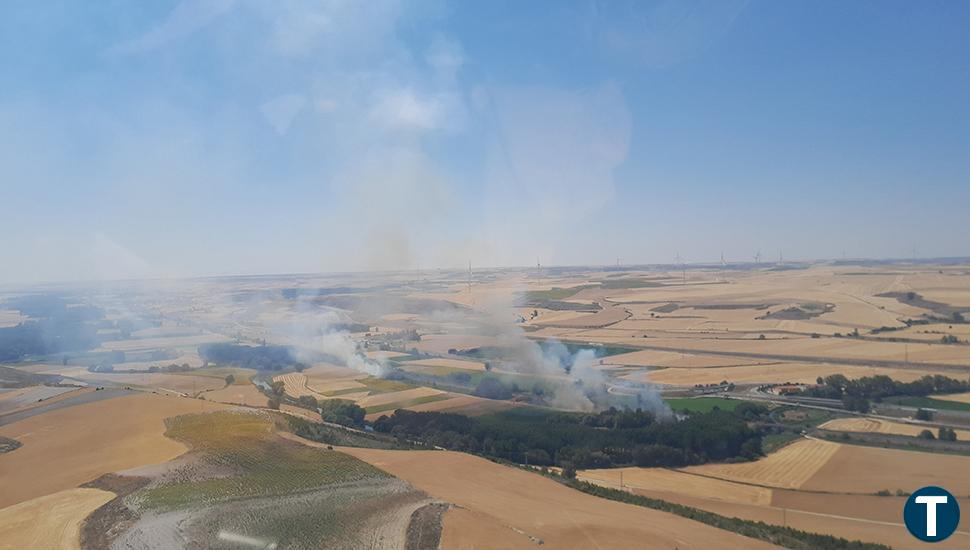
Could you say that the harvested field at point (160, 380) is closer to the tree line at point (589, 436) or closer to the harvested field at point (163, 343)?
the harvested field at point (163, 343)

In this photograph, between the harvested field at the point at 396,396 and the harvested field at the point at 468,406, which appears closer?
the harvested field at the point at 468,406

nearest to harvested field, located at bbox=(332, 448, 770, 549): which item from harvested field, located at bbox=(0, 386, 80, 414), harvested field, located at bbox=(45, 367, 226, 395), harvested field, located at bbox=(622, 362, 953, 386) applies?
harvested field, located at bbox=(0, 386, 80, 414)

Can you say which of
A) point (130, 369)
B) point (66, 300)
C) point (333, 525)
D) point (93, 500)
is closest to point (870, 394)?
point (333, 525)

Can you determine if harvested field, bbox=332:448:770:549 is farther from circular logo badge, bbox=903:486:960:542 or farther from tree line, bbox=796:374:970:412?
tree line, bbox=796:374:970:412

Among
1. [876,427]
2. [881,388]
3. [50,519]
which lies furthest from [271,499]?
[881,388]

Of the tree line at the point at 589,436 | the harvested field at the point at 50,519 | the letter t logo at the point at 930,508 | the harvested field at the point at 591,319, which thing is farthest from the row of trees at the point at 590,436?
the harvested field at the point at 591,319
